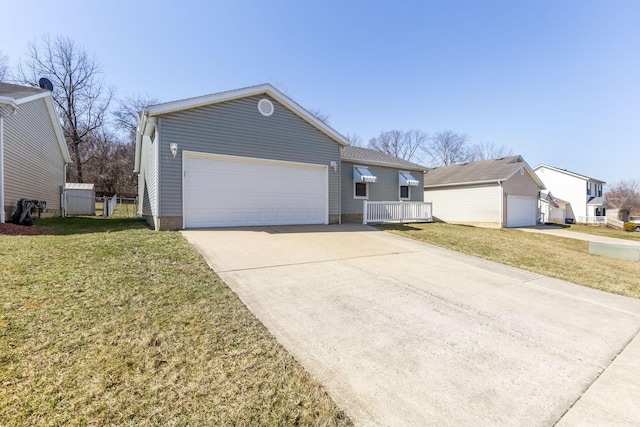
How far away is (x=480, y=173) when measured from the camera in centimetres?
1934

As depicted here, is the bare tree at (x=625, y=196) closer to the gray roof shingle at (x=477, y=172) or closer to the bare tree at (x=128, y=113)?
the gray roof shingle at (x=477, y=172)

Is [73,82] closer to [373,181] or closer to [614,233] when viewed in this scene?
[373,181]

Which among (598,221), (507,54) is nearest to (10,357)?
(507,54)

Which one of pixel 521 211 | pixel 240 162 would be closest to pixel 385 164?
pixel 240 162

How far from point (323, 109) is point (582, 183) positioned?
3032 centimetres

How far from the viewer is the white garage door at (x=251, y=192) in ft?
27.6

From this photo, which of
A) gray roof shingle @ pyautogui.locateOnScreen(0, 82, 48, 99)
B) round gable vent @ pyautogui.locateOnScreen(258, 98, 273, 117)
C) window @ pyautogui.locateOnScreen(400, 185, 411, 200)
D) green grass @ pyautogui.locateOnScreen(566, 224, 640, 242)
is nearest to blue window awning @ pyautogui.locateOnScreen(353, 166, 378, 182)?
window @ pyautogui.locateOnScreen(400, 185, 411, 200)

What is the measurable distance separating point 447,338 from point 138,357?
2889mm

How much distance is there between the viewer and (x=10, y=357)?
206cm

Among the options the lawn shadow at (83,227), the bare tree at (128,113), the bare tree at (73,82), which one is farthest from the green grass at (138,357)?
the bare tree at (128,113)

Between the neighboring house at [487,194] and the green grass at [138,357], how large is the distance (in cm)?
1900

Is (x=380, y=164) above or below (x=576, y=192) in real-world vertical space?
above

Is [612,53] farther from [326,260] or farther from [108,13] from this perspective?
[108,13]

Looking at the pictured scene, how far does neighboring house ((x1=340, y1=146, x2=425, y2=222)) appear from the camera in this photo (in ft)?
43.3
